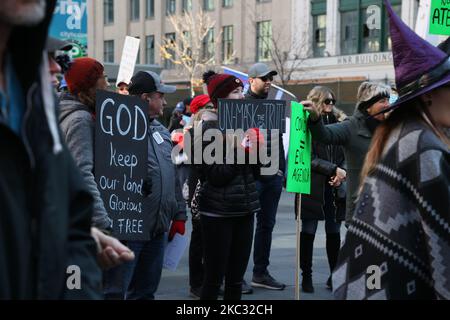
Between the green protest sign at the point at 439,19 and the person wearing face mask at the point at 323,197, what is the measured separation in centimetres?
114

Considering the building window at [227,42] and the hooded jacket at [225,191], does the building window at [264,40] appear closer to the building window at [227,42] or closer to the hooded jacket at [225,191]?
the building window at [227,42]

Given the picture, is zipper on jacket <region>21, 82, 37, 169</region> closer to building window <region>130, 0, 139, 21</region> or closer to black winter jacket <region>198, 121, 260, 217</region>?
black winter jacket <region>198, 121, 260, 217</region>

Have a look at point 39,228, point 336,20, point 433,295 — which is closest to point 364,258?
point 433,295

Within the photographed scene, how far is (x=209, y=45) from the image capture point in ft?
171

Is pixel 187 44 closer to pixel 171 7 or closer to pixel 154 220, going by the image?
pixel 171 7

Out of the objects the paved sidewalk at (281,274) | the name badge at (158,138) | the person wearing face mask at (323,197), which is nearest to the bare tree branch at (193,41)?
the paved sidewalk at (281,274)

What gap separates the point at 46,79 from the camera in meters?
2.12

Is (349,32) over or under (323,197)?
over

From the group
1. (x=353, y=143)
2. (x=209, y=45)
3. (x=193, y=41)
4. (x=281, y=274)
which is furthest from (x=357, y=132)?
(x=209, y=45)

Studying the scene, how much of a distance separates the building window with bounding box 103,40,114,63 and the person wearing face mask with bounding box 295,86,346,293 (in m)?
54.0

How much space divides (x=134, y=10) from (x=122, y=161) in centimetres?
5569

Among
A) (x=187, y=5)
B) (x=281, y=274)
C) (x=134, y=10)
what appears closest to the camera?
(x=281, y=274)

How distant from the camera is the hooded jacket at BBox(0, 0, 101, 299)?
1.90m

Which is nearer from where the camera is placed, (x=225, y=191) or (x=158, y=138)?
(x=158, y=138)
